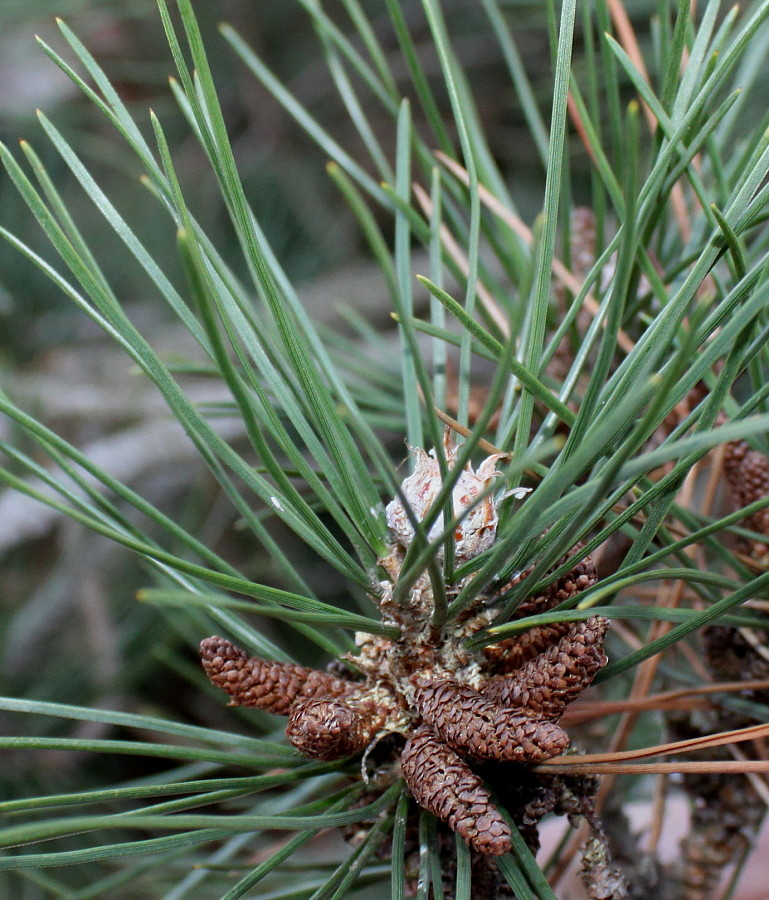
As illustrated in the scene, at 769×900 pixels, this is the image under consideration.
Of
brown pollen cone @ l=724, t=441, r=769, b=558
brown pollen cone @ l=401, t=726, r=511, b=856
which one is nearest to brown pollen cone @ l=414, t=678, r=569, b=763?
brown pollen cone @ l=401, t=726, r=511, b=856

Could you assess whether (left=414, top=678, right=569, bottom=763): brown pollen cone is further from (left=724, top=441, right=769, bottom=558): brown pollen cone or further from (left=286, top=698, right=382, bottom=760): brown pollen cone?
(left=724, top=441, right=769, bottom=558): brown pollen cone

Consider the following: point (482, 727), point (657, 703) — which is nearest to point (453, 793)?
point (482, 727)

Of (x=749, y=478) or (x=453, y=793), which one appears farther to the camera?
(x=749, y=478)

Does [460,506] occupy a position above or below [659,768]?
above

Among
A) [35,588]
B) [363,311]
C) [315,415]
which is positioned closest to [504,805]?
[315,415]

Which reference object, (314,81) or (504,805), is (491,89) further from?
(504,805)

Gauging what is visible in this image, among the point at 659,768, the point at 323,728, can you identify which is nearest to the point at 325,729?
the point at 323,728

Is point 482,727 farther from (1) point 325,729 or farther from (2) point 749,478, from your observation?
(2) point 749,478
